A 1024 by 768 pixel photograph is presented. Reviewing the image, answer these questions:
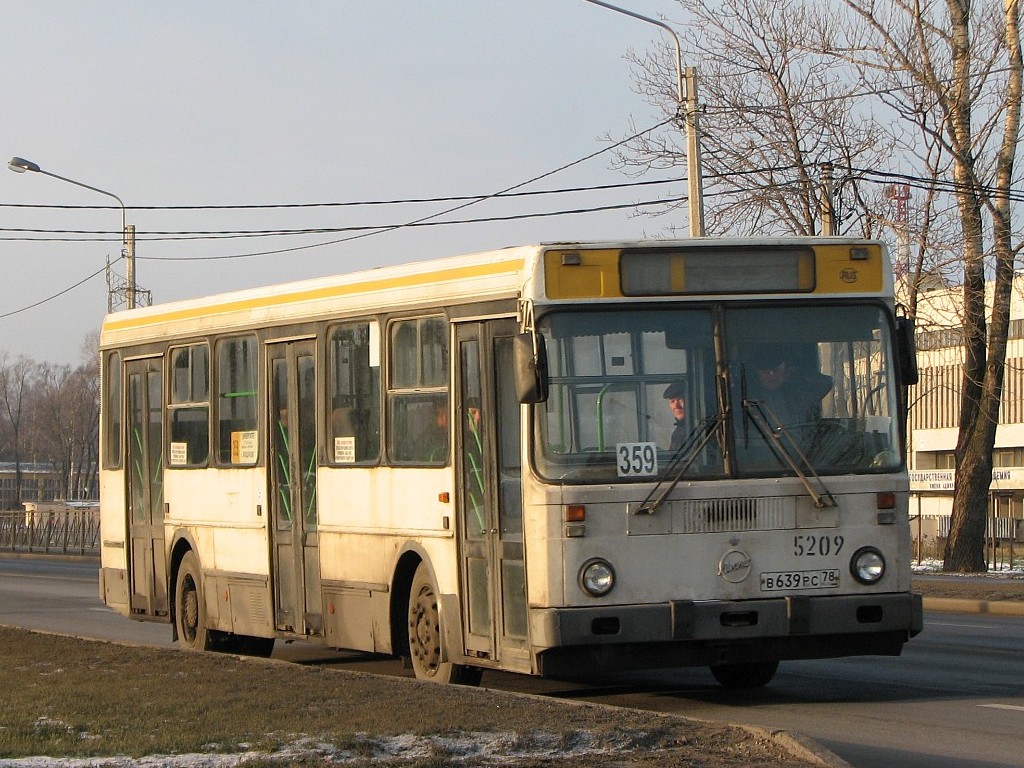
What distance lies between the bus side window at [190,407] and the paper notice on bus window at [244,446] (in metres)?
0.56

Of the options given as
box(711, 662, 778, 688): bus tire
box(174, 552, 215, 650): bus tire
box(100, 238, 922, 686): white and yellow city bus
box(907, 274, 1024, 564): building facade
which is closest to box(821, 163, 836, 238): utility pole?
box(174, 552, 215, 650): bus tire

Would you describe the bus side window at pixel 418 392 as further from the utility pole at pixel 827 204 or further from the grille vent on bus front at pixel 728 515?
the utility pole at pixel 827 204

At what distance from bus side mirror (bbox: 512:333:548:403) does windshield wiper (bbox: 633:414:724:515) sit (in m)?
0.89

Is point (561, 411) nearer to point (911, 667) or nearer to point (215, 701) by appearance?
point (215, 701)

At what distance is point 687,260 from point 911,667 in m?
4.65

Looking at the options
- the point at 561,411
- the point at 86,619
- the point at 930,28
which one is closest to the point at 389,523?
the point at 561,411

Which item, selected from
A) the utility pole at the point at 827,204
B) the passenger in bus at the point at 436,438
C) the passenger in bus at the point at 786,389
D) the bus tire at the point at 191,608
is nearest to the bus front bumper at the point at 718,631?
the passenger in bus at the point at 786,389

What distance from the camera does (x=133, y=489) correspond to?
670 inches

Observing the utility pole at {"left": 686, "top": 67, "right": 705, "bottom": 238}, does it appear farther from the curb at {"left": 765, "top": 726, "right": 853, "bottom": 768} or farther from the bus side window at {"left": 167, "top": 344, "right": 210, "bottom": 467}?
the curb at {"left": 765, "top": 726, "right": 853, "bottom": 768}

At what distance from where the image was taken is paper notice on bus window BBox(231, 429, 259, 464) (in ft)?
47.6

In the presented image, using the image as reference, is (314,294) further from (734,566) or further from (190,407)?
(734,566)

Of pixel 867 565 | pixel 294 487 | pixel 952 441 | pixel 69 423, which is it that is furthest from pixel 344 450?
pixel 69 423

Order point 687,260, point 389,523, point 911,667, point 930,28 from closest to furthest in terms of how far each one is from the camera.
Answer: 1. point 687,260
2. point 389,523
3. point 911,667
4. point 930,28

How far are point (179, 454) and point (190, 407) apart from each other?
0.49 m
